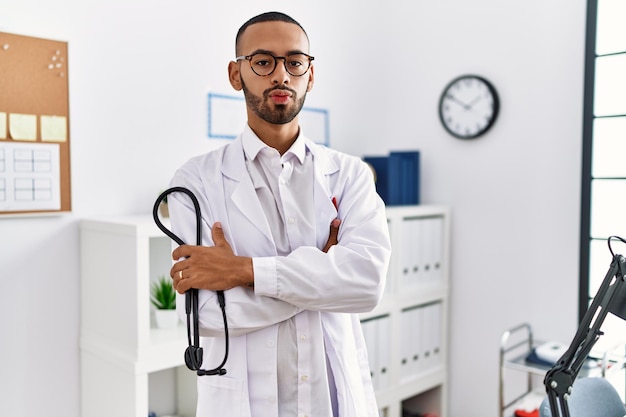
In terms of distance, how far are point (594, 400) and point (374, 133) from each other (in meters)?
2.02

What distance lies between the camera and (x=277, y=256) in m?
1.40

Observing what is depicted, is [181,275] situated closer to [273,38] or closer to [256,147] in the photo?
[256,147]

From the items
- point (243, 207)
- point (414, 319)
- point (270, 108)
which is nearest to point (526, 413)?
point (414, 319)

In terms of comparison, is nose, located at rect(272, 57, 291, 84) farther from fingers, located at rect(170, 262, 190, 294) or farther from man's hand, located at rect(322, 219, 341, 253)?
fingers, located at rect(170, 262, 190, 294)

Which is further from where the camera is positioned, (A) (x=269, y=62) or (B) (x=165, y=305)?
(B) (x=165, y=305)

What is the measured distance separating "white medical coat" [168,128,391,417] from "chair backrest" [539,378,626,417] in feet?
2.16

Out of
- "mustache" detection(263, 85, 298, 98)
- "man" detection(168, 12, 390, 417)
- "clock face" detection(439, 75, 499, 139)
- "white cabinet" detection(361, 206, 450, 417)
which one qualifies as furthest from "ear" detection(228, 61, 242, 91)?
"clock face" detection(439, 75, 499, 139)

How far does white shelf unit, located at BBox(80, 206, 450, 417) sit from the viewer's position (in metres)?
2.07

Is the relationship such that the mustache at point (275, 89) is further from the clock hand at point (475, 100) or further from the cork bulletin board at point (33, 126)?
the clock hand at point (475, 100)

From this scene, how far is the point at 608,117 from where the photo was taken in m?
2.76

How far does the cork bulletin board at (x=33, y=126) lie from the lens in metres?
2.10

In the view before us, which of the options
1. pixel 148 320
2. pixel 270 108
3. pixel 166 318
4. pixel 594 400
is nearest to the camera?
pixel 270 108

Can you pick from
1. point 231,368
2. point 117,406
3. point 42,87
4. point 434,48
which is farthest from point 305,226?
point 434,48

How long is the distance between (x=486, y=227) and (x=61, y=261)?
6.68 ft
